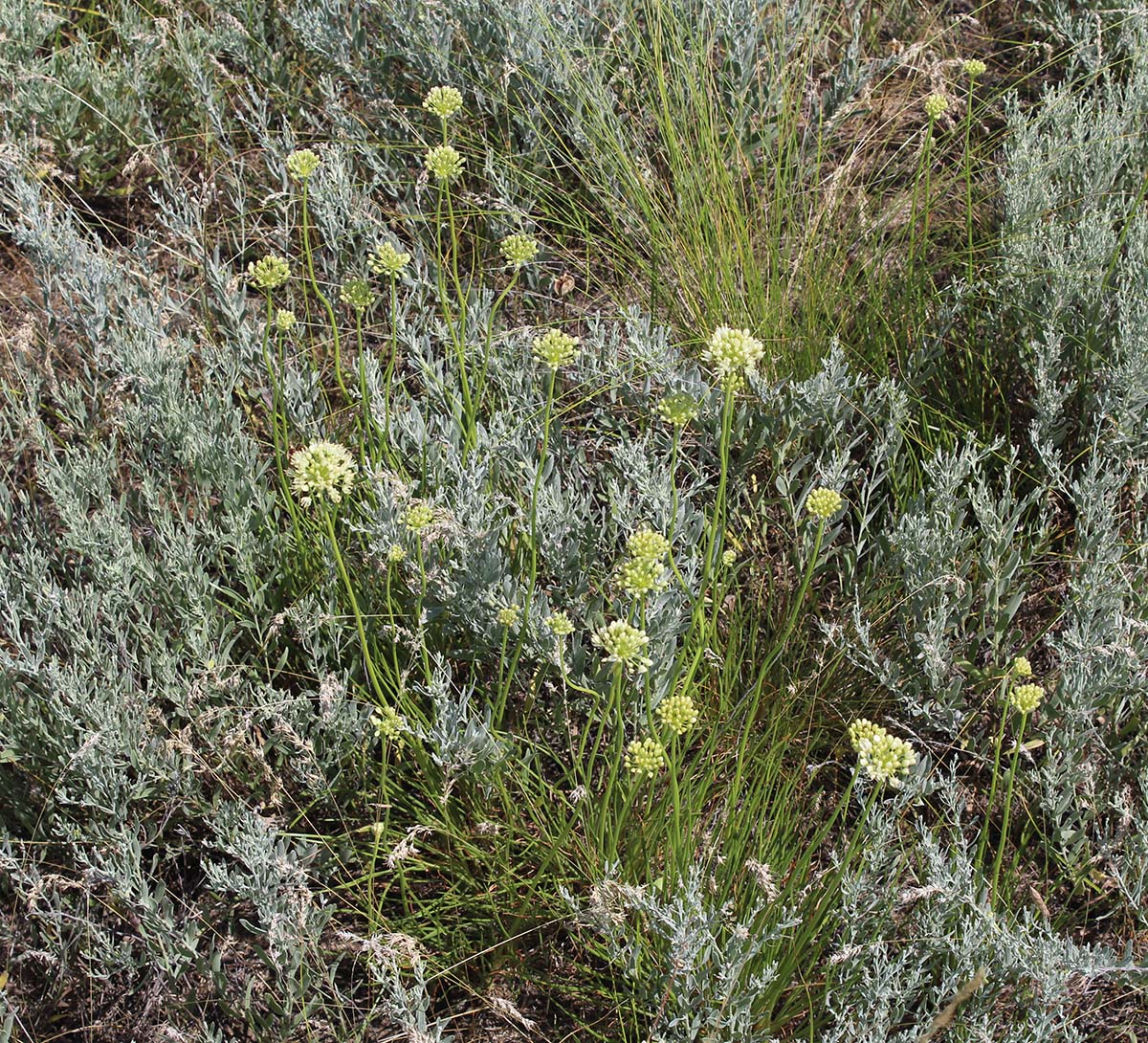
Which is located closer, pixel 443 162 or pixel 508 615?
pixel 508 615

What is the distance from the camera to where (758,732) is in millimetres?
2746

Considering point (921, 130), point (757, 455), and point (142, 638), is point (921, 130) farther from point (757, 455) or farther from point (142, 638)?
point (142, 638)

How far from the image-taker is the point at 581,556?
281 cm

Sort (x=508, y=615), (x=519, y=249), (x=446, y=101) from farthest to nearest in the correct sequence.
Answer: (x=446, y=101) < (x=519, y=249) < (x=508, y=615)

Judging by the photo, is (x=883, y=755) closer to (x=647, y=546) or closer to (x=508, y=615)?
(x=647, y=546)

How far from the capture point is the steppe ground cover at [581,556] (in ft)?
7.54

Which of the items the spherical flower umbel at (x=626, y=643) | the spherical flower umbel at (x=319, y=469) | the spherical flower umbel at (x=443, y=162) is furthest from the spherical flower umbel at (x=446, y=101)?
the spherical flower umbel at (x=626, y=643)

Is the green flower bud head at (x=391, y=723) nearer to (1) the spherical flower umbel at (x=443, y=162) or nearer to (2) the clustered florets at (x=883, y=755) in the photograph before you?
(2) the clustered florets at (x=883, y=755)

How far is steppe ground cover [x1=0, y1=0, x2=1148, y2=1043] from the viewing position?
2299 mm

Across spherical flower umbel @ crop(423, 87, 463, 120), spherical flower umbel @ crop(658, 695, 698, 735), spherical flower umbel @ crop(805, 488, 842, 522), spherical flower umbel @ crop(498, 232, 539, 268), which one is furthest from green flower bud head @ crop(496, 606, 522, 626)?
spherical flower umbel @ crop(423, 87, 463, 120)

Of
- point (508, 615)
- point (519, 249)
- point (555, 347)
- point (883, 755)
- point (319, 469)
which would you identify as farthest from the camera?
point (519, 249)

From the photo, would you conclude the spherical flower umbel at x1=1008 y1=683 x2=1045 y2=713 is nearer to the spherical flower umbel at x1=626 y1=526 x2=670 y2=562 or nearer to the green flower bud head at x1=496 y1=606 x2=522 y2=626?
the spherical flower umbel at x1=626 y1=526 x2=670 y2=562

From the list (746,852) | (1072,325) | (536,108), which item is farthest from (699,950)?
(536,108)

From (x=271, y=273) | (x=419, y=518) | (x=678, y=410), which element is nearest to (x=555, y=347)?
(x=678, y=410)
